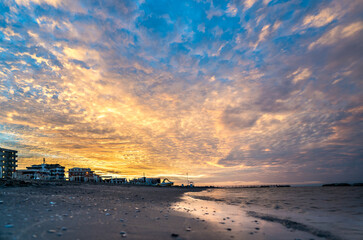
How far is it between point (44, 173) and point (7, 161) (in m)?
44.3

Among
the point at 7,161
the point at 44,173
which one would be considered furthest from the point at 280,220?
the point at 44,173

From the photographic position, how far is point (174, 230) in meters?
7.25

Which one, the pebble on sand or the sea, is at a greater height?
the pebble on sand

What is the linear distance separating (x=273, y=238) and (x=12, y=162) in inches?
4604

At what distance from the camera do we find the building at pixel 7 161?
8102 centimetres

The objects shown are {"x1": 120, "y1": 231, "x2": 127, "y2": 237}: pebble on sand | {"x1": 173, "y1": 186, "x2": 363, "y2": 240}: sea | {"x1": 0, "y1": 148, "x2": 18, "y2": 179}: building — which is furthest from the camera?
{"x1": 0, "y1": 148, "x2": 18, "y2": 179}: building

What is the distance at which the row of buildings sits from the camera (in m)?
82.1

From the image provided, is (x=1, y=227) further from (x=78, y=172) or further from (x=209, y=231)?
→ (x=78, y=172)

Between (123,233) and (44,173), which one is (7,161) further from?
(123,233)

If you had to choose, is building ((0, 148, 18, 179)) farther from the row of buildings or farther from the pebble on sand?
the pebble on sand

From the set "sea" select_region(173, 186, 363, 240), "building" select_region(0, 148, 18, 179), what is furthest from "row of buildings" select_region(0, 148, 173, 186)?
"sea" select_region(173, 186, 363, 240)

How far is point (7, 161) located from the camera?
282 feet

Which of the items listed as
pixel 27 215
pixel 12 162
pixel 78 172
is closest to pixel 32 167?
pixel 78 172

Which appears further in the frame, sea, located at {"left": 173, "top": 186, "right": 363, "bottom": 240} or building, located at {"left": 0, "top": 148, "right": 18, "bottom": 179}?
building, located at {"left": 0, "top": 148, "right": 18, "bottom": 179}
